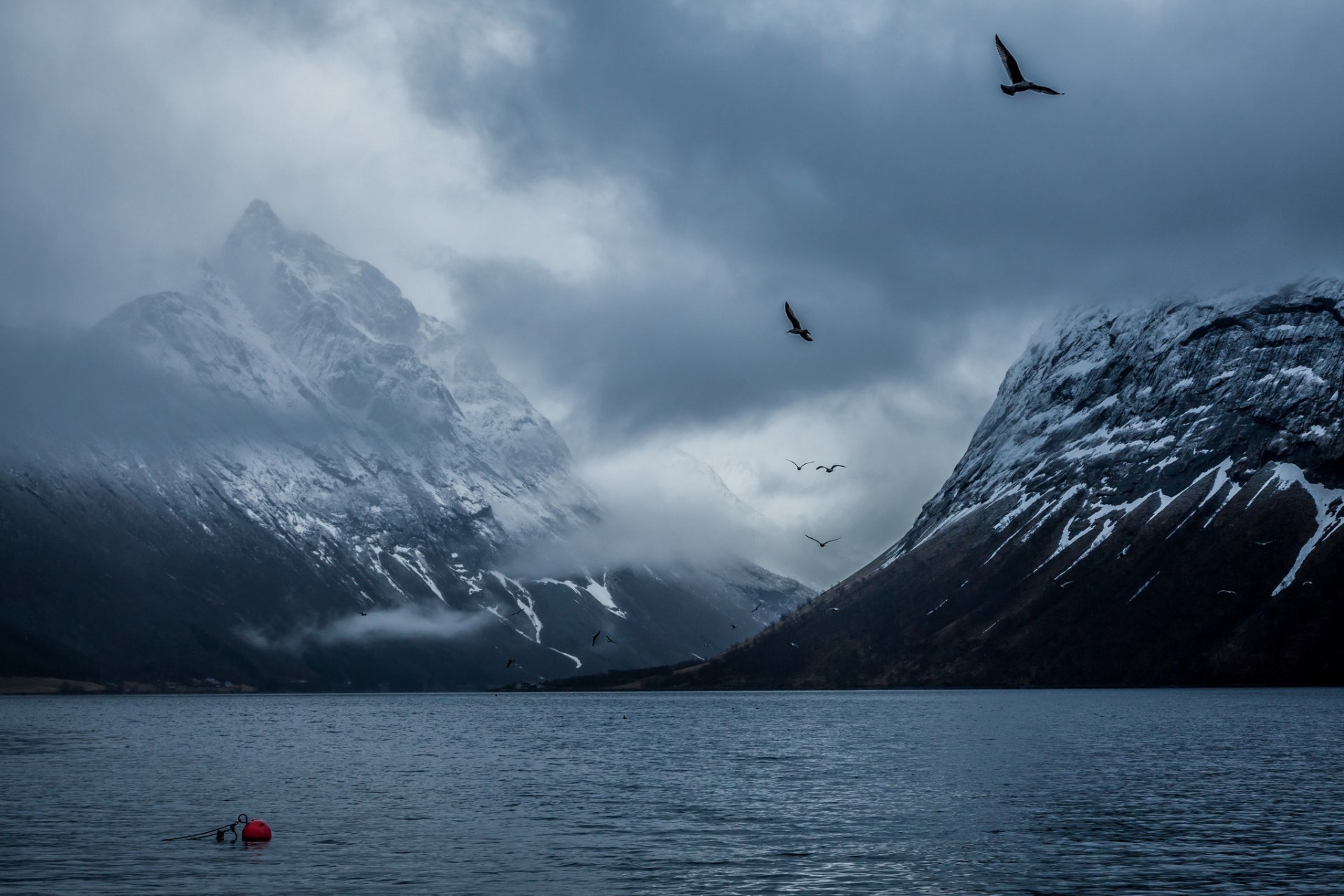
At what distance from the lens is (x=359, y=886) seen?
193 feet

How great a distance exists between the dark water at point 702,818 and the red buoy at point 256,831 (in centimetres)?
140

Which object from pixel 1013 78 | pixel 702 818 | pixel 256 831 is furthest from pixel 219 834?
pixel 1013 78

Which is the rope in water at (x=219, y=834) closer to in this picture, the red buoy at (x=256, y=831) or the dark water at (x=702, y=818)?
the red buoy at (x=256, y=831)

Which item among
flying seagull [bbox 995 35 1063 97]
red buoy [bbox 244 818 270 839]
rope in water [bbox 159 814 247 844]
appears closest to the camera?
flying seagull [bbox 995 35 1063 97]

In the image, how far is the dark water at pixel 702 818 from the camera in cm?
6059

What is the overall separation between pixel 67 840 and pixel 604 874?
3227cm

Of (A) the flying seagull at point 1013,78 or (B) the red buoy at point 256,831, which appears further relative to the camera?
Result: (B) the red buoy at point 256,831

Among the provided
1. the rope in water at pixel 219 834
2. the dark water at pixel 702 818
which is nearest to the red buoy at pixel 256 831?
the rope in water at pixel 219 834

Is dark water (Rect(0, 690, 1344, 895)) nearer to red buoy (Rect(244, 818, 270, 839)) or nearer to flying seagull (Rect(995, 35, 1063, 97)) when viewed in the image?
red buoy (Rect(244, 818, 270, 839))

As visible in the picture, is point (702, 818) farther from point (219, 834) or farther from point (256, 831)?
point (219, 834)

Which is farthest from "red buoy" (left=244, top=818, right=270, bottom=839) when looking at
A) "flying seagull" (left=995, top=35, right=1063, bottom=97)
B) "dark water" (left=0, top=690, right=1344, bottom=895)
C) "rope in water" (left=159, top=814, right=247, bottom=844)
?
"flying seagull" (left=995, top=35, right=1063, bottom=97)

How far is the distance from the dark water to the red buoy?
4.58 feet

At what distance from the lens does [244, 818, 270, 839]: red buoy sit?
7212 cm

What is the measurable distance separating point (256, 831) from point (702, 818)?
89.2 ft
